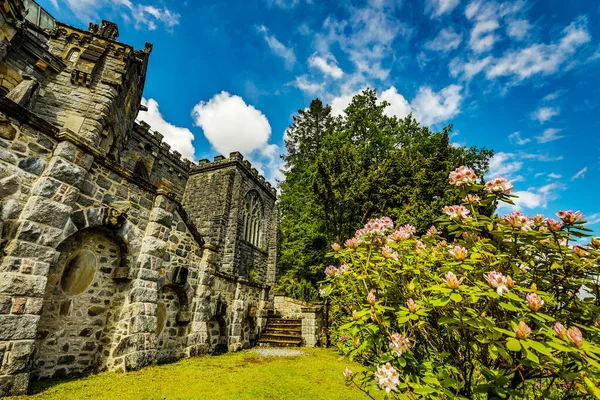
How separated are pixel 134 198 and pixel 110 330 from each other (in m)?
2.78

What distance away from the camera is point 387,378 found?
1841 mm

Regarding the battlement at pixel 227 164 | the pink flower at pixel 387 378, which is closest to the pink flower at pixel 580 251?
the pink flower at pixel 387 378

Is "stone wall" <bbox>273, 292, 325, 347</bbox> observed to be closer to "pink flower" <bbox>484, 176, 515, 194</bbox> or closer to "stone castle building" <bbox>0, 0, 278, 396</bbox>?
"stone castle building" <bbox>0, 0, 278, 396</bbox>

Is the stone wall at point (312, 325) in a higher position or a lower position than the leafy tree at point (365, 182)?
lower

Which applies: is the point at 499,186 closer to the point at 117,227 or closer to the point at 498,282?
the point at 498,282

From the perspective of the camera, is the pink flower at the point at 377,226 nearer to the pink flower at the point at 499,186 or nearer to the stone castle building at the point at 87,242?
the pink flower at the point at 499,186

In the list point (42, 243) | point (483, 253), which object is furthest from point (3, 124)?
point (483, 253)

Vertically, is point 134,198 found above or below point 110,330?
above

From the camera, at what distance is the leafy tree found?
40.2ft

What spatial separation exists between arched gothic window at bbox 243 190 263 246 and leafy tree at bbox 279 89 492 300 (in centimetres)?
241

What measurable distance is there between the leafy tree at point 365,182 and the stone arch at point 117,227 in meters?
8.87

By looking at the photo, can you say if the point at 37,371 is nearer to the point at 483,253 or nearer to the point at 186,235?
the point at 186,235

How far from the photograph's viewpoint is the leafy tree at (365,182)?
482 inches

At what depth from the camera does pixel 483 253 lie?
6.39ft
